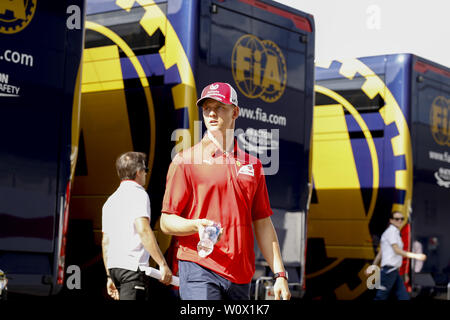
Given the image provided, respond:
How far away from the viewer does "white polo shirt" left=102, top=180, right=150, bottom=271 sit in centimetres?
608

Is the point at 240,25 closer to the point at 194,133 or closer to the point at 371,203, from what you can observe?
the point at 194,133

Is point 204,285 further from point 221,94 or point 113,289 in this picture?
point 113,289

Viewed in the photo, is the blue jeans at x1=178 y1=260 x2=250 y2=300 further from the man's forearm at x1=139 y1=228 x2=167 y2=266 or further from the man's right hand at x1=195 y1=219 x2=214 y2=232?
the man's forearm at x1=139 y1=228 x2=167 y2=266

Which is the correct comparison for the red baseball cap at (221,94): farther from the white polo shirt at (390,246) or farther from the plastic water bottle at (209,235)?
the white polo shirt at (390,246)

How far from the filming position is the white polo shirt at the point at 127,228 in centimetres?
608

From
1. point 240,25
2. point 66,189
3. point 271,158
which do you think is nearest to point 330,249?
point 271,158

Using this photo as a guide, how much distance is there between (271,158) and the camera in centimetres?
780

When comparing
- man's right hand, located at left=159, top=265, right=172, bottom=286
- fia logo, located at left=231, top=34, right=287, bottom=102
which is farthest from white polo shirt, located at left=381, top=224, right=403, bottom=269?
man's right hand, located at left=159, top=265, right=172, bottom=286

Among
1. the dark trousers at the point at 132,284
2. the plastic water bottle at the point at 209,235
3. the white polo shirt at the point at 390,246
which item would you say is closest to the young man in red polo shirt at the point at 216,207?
the plastic water bottle at the point at 209,235

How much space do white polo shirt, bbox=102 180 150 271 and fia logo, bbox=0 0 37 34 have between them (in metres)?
1.37

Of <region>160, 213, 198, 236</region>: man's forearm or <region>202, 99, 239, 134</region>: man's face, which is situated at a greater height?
<region>202, 99, 239, 134</region>: man's face

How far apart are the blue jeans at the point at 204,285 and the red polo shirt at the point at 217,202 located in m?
0.03

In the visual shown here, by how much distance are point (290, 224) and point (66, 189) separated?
2.71 meters
